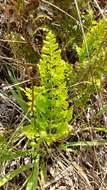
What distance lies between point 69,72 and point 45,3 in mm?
320

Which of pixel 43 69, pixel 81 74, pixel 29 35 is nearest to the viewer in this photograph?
pixel 43 69

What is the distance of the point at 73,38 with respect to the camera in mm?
1636

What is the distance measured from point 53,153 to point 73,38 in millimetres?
452

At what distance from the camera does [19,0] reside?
59.0 inches

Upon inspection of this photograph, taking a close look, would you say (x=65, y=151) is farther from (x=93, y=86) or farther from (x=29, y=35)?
(x=29, y=35)

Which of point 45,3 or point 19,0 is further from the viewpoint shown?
point 45,3

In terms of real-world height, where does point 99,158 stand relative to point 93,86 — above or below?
below

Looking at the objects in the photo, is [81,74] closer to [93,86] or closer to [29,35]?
[93,86]

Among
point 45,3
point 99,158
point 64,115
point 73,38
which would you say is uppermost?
point 45,3

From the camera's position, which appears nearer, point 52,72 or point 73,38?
point 52,72

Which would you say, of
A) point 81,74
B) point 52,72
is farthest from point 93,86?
point 52,72

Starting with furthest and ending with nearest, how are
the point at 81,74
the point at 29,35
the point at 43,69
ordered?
the point at 29,35
the point at 81,74
the point at 43,69

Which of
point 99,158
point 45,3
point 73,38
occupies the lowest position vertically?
point 99,158

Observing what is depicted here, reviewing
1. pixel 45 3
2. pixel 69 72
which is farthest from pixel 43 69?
pixel 45 3
